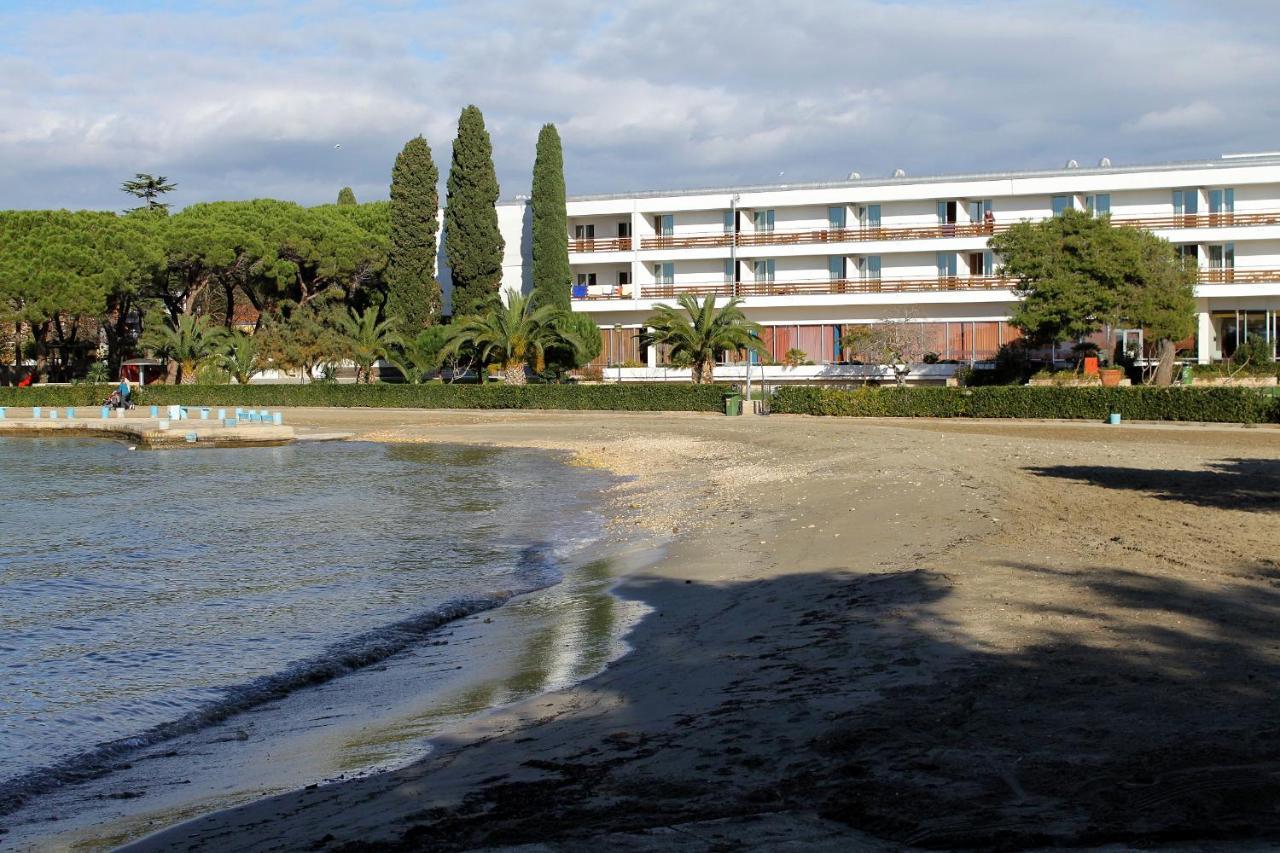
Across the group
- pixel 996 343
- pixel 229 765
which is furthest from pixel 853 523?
pixel 996 343

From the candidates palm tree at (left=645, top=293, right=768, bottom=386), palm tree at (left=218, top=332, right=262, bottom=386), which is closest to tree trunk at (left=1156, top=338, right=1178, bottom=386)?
palm tree at (left=645, top=293, right=768, bottom=386)

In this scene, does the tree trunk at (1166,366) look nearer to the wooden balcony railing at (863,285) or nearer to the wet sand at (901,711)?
the wooden balcony railing at (863,285)

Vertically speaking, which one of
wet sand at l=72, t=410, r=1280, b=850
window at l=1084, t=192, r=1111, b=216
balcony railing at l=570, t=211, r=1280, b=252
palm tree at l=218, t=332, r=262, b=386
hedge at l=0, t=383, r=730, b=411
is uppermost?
window at l=1084, t=192, r=1111, b=216

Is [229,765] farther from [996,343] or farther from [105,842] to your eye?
[996,343]

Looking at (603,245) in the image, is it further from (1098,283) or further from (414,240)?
(1098,283)

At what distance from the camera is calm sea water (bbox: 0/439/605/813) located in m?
10.4

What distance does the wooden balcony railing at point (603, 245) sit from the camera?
69500 mm

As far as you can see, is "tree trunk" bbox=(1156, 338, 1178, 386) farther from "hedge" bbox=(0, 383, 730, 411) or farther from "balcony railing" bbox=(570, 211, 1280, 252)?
"hedge" bbox=(0, 383, 730, 411)

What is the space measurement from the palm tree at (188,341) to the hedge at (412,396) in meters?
3.44

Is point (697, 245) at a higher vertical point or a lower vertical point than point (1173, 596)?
higher

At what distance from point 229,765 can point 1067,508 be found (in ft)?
40.9

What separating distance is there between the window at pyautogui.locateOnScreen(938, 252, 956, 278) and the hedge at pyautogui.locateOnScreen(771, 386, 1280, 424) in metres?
19.2

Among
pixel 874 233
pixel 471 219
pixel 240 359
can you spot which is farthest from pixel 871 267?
pixel 240 359

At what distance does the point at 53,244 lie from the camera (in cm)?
6631
